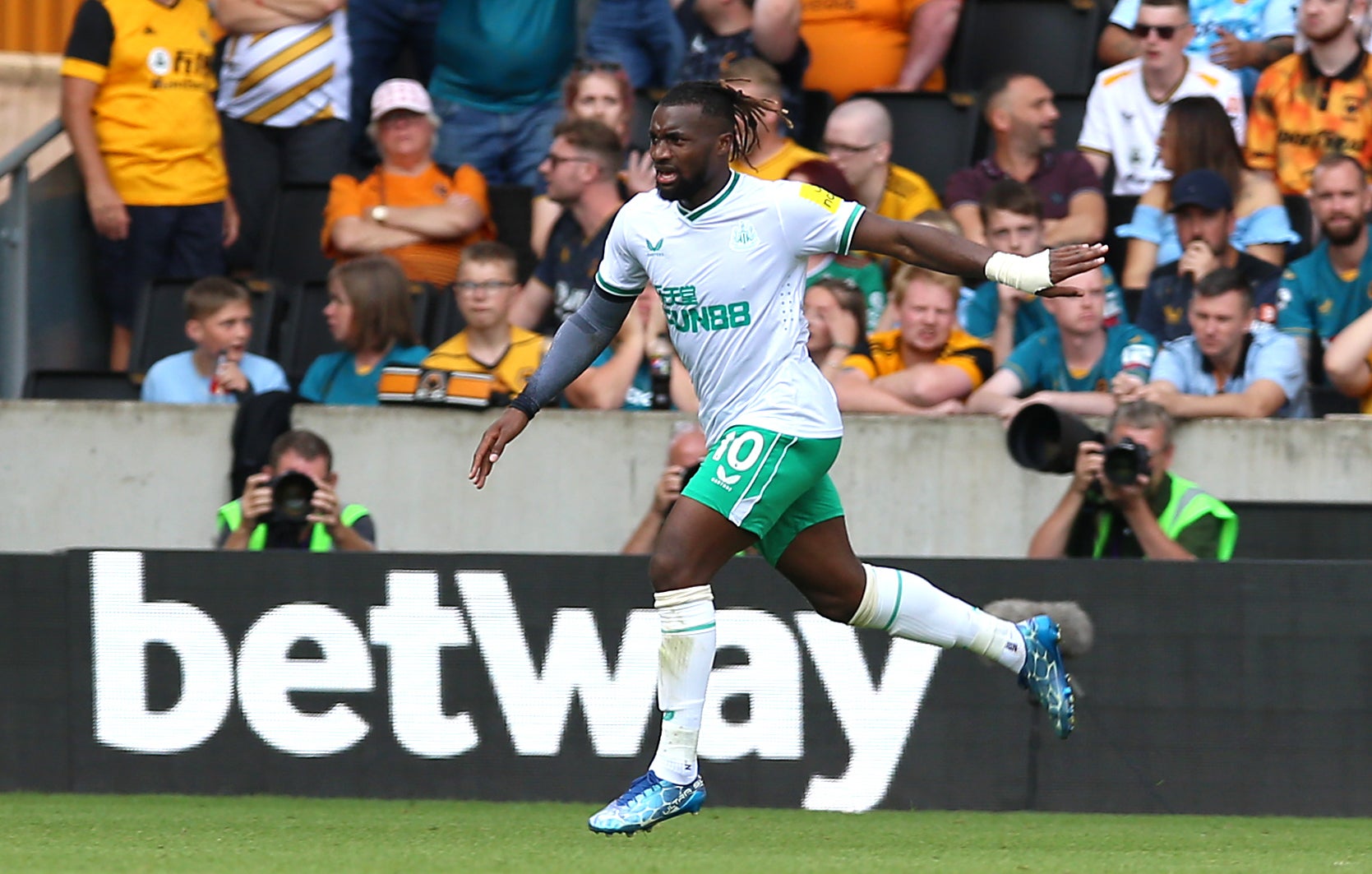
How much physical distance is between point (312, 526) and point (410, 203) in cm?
238

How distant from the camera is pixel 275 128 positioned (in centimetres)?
1141

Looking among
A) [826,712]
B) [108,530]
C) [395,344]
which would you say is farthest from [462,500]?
[826,712]

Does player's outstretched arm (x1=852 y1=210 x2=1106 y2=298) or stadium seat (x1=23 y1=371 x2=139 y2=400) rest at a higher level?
player's outstretched arm (x1=852 y1=210 x2=1106 y2=298)

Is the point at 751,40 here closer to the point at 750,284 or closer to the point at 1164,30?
the point at 1164,30

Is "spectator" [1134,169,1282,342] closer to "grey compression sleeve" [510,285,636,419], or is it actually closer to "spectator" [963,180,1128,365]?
"spectator" [963,180,1128,365]

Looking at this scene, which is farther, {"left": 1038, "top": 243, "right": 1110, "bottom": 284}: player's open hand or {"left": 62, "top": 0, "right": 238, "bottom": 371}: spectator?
{"left": 62, "top": 0, "right": 238, "bottom": 371}: spectator

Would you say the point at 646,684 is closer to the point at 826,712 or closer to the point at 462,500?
the point at 826,712

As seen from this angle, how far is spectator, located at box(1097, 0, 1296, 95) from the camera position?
10930 mm

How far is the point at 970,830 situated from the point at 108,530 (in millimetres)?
4604

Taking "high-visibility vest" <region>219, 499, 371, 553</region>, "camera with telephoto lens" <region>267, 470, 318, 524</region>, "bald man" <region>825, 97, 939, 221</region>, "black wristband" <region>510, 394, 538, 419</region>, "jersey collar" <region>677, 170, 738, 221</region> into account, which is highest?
"bald man" <region>825, 97, 939, 221</region>

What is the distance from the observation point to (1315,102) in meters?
10.2

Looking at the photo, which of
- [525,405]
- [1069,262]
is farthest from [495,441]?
[1069,262]

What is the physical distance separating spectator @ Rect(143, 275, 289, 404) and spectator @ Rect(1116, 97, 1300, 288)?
13.3 ft

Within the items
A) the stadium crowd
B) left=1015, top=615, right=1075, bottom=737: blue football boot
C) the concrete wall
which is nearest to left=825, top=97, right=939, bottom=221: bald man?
the stadium crowd
